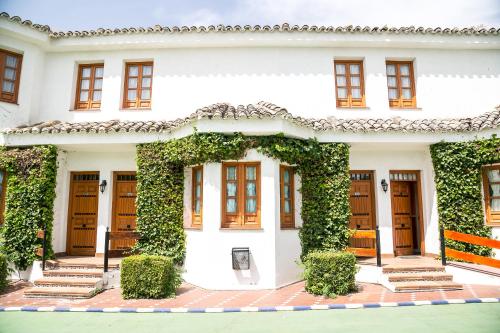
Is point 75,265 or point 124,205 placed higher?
point 124,205

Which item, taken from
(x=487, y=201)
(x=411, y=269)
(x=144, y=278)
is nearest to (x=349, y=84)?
(x=487, y=201)

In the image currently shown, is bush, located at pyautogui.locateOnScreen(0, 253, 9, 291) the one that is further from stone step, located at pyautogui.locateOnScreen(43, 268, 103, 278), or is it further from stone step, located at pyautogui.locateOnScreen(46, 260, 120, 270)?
stone step, located at pyautogui.locateOnScreen(46, 260, 120, 270)

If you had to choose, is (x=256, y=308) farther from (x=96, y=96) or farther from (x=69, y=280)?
(x=96, y=96)

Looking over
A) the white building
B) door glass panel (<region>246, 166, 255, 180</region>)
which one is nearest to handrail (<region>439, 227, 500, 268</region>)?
the white building

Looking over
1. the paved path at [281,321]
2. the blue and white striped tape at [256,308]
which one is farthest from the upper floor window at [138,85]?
the paved path at [281,321]

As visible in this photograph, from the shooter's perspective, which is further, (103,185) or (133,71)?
(133,71)

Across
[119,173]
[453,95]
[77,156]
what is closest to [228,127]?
[119,173]

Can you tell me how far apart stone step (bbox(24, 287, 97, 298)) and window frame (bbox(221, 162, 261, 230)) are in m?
3.54

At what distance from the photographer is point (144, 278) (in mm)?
8047

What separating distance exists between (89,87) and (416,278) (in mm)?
11511

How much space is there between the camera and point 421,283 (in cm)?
849

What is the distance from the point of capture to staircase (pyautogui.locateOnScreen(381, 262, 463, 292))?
27.4 feet

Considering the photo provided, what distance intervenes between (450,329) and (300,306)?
8.85 ft

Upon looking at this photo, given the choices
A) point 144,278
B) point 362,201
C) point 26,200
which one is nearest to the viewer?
point 144,278
